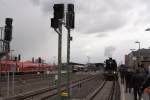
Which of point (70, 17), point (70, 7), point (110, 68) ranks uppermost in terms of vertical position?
point (70, 7)

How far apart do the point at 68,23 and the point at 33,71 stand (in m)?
94.7

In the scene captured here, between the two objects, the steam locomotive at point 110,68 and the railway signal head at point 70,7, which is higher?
the railway signal head at point 70,7

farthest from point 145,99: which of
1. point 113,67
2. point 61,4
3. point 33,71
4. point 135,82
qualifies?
point 33,71

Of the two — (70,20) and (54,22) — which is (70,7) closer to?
(70,20)

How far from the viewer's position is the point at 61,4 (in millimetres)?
17219

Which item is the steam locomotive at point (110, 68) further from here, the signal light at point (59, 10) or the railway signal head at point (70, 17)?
the signal light at point (59, 10)

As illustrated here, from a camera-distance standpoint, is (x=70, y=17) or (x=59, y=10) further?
(x=70, y=17)

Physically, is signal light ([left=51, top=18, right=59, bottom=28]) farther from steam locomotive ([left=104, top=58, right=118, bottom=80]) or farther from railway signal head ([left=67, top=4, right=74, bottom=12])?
steam locomotive ([left=104, top=58, right=118, bottom=80])

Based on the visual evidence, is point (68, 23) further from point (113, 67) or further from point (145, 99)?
point (113, 67)

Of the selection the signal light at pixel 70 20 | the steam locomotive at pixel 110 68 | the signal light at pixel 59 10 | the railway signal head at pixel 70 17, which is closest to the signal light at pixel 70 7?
the railway signal head at pixel 70 17

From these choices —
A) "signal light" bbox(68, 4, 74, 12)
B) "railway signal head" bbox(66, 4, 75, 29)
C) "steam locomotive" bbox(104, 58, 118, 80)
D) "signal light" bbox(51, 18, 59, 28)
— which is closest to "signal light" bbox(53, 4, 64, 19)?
"signal light" bbox(51, 18, 59, 28)

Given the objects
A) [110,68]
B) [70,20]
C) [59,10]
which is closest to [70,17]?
[70,20]

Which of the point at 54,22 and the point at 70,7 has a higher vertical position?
the point at 70,7

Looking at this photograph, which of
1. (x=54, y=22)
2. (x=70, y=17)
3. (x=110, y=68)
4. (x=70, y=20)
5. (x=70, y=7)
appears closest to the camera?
(x=54, y=22)
